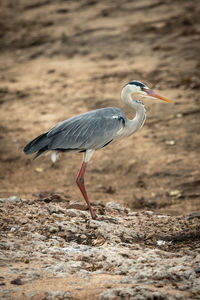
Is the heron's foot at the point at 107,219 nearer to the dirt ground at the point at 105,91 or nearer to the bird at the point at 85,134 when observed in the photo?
the bird at the point at 85,134

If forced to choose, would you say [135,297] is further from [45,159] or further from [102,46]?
[102,46]

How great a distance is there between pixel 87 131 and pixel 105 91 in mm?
5835

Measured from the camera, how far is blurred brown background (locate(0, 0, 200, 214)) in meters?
8.41

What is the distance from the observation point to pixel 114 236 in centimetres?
517

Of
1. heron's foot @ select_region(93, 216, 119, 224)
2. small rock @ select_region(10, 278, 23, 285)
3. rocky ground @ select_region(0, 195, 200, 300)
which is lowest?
heron's foot @ select_region(93, 216, 119, 224)

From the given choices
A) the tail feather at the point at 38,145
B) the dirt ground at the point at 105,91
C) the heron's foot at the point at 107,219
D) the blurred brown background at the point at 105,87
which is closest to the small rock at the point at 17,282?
the dirt ground at the point at 105,91

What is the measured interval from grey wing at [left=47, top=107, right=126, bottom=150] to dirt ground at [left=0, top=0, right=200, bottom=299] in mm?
860

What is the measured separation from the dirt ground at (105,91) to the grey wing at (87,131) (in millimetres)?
860

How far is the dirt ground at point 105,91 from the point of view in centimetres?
825

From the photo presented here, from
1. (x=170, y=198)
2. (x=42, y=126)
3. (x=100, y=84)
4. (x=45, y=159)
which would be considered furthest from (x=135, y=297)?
(x=100, y=84)

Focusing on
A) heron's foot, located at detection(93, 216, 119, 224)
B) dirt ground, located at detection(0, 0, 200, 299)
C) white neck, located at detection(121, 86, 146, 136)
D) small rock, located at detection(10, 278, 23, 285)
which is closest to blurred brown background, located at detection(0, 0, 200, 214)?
dirt ground, located at detection(0, 0, 200, 299)

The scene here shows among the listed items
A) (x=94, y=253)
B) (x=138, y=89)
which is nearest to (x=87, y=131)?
(x=138, y=89)

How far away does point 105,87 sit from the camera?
1196 centimetres

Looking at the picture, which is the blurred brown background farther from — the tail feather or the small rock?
the small rock
